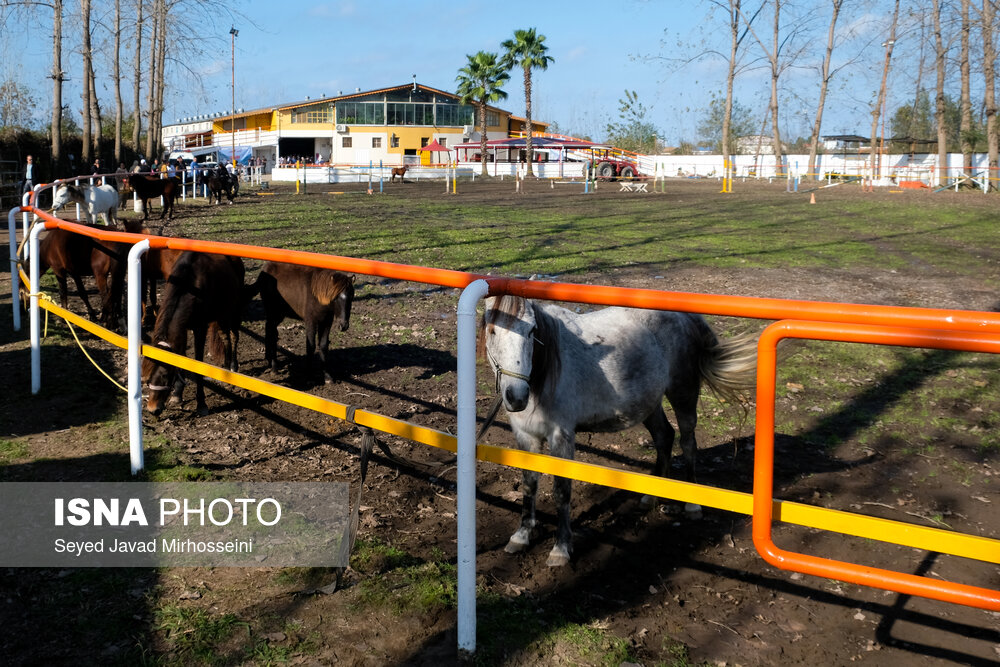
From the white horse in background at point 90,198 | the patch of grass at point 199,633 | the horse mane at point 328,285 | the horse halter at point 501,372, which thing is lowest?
the patch of grass at point 199,633

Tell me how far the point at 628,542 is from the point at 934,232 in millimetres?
17814

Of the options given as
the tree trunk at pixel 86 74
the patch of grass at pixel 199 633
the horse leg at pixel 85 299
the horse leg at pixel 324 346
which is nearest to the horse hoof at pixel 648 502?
the patch of grass at pixel 199 633

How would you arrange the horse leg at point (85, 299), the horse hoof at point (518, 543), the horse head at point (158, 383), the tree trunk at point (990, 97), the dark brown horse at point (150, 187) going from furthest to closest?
the tree trunk at point (990, 97) < the dark brown horse at point (150, 187) < the horse leg at point (85, 299) < the horse head at point (158, 383) < the horse hoof at point (518, 543)

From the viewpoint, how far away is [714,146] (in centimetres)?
8662

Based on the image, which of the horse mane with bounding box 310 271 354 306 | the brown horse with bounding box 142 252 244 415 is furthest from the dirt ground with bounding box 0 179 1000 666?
the horse mane with bounding box 310 271 354 306

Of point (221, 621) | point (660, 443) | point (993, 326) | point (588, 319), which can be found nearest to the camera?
point (993, 326)

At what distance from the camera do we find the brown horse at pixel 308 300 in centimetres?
726

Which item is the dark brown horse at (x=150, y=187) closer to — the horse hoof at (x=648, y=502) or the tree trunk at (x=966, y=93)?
the horse hoof at (x=648, y=502)

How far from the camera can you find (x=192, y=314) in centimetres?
602

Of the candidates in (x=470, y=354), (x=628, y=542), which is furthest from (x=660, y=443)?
(x=470, y=354)

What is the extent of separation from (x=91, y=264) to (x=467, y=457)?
27.5ft

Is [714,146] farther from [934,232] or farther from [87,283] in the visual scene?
[87,283]

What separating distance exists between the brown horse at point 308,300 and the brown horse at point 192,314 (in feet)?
1.57

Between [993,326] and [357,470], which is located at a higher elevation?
[993,326]
